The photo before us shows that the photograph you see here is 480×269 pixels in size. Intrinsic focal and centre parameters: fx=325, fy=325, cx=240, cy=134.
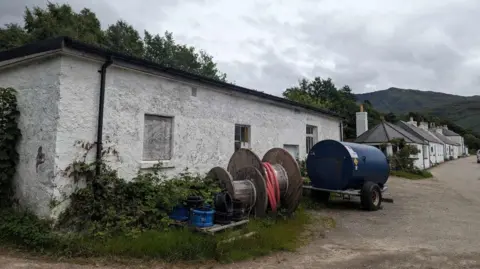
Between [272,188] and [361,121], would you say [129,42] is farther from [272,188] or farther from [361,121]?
[272,188]

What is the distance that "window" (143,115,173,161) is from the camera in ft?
25.2

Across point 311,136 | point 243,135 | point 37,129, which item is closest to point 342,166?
point 243,135

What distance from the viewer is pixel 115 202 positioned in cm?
630

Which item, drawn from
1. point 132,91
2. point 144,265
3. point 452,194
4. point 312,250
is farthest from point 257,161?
point 452,194

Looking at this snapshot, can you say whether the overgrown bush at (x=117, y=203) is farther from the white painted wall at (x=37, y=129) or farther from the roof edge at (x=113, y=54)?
the roof edge at (x=113, y=54)

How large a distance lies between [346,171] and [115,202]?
694cm

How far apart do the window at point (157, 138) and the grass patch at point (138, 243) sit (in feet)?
7.79

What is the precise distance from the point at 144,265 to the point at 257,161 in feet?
12.7

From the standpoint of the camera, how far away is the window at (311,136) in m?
14.6

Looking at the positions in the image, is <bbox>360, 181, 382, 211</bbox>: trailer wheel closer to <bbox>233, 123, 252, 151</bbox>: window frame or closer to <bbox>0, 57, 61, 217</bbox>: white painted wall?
<bbox>233, 123, 252, 151</bbox>: window frame

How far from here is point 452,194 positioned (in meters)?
14.6

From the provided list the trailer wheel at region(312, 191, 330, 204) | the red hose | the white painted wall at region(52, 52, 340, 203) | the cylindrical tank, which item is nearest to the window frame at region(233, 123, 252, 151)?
the white painted wall at region(52, 52, 340, 203)

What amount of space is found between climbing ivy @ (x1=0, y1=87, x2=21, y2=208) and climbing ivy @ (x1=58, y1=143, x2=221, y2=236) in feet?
4.71

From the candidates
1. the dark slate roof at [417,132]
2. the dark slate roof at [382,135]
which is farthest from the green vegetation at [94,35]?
the dark slate roof at [417,132]
